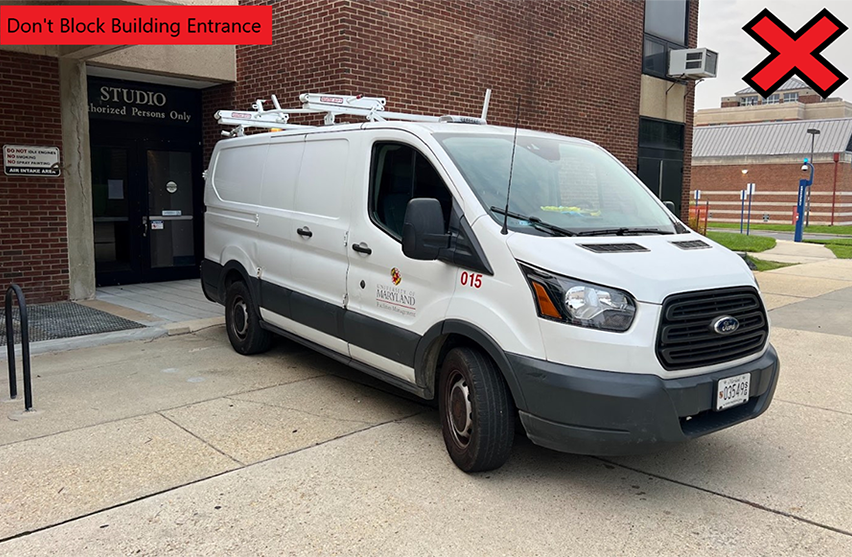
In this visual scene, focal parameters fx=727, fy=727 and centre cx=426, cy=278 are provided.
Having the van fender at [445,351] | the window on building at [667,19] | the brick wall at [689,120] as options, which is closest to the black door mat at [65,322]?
the van fender at [445,351]

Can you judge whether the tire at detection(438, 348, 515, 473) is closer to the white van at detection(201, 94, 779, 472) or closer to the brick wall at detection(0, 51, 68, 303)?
the white van at detection(201, 94, 779, 472)

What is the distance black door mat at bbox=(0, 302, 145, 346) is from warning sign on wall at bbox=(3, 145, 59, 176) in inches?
66.3

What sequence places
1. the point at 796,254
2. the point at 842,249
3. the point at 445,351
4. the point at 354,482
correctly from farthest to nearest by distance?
the point at 842,249 → the point at 796,254 → the point at 445,351 → the point at 354,482

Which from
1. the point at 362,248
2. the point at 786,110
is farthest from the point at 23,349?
the point at 786,110

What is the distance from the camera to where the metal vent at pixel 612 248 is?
404cm

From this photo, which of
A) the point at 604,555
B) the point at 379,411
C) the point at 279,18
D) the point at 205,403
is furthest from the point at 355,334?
the point at 279,18

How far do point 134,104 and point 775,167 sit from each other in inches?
1861

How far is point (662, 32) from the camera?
1516cm

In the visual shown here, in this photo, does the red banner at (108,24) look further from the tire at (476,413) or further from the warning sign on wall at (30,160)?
the tire at (476,413)

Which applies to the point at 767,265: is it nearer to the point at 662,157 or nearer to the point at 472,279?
the point at 662,157

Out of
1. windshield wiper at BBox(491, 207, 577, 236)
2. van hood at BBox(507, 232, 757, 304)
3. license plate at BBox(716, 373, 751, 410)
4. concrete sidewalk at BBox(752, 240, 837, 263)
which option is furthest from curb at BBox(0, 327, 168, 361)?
concrete sidewalk at BBox(752, 240, 837, 263)

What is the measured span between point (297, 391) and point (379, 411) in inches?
33.5

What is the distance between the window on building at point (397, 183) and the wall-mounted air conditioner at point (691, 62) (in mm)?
11924

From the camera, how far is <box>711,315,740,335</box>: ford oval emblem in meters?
3.96
